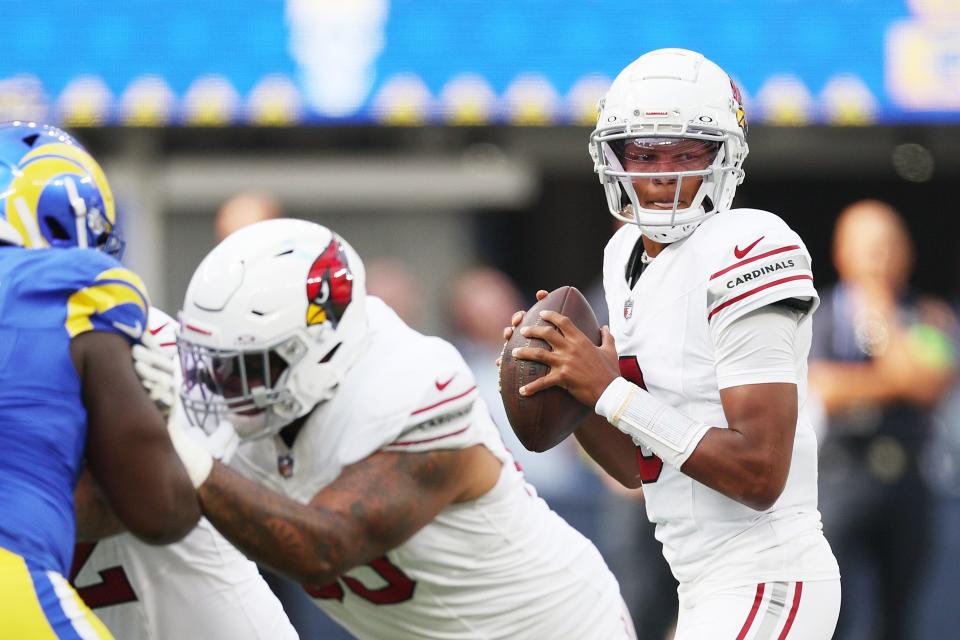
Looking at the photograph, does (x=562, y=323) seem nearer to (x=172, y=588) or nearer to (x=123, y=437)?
(x=123, y=437)

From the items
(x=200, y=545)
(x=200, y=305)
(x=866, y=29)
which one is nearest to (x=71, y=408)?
(x=200, y=305)

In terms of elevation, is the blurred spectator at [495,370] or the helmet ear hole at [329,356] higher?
the helmet ear hole at [329,356]

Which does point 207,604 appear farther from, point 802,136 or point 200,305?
point 802,136

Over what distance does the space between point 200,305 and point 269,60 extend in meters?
4.98

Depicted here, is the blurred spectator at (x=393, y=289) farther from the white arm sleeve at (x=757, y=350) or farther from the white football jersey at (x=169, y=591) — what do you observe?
the white arm sleeve at (x=757, y=350)

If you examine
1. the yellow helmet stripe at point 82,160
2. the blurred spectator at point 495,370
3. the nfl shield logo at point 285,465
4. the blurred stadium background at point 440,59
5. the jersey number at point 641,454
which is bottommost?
the blurred spectator at point 495,370

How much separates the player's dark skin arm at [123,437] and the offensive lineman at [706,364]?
0.79m

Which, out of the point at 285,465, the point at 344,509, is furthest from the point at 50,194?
the point at 344,509

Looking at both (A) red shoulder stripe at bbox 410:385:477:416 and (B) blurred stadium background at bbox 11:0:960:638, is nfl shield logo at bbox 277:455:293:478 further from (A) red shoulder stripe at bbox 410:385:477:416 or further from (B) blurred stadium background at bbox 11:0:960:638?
(B) blurred stadium background at bbox 11:0:960:638

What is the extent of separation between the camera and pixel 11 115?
7625 mm

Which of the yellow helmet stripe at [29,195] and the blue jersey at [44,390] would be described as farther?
the yellow helmet stripe at [29,195]

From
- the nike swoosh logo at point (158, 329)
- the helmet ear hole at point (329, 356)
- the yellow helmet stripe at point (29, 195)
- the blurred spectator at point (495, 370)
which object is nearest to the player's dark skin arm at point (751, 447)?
the helmet ear hole at point (329, 356)

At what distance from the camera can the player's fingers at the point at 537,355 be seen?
117 inches

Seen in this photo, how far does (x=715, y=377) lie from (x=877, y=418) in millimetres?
2901
